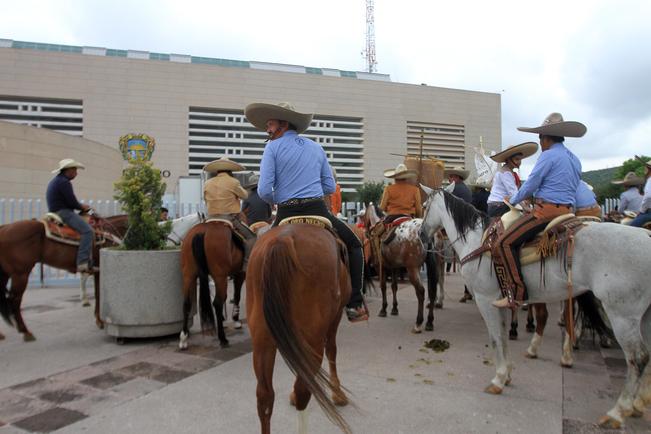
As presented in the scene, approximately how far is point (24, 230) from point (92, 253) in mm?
877

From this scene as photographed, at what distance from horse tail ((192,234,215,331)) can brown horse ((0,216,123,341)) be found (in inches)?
86.6

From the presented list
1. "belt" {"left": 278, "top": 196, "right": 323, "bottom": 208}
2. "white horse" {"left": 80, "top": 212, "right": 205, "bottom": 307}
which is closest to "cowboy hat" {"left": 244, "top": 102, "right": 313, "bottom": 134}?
"belt" {"left": 278, "top": 196, "right": 323, "bottom": 208}

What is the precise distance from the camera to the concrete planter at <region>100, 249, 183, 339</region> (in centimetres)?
512

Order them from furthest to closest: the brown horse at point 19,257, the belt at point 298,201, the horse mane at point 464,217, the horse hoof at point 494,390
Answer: the brown horse at point 19,257 → the horse mane at point 464,217 → the horse hoof at point 494,390 → the belt at point 298,201

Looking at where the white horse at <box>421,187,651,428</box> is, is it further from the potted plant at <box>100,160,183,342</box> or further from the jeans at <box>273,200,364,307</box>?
the potted plant at <box>100,160,183,342</box>

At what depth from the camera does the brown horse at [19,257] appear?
5.38 m

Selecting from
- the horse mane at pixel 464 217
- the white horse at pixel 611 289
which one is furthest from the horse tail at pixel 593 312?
the horse mane at pixel 464 217

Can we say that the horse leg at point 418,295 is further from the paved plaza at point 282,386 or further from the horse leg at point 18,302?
the horse leg at point 18,302

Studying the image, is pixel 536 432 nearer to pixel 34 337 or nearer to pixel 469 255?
pixel 469 255

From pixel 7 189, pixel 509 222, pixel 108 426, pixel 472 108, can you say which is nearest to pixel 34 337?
pixel 108 426

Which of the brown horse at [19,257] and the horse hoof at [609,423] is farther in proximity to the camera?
the brown horse at [19,257]

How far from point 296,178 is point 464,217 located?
7.90 feet

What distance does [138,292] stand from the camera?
5.15m

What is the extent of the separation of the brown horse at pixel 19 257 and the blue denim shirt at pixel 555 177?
6159 millimetres
